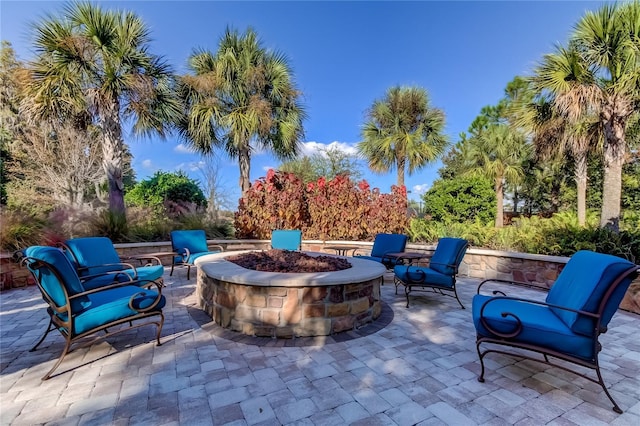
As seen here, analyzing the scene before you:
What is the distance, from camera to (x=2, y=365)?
7.42ft

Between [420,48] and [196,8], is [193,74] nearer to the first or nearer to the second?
[196,8]

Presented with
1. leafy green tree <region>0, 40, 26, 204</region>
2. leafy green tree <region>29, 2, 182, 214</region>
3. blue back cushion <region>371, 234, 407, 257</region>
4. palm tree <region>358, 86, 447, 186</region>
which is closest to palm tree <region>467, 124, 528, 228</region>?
palm tree <region>358, 86, 447, 186</region>

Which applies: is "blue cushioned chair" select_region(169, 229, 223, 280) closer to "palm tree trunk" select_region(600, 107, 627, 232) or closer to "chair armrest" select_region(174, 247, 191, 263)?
"chair armrest" select_region(174, 247, 191, 263)

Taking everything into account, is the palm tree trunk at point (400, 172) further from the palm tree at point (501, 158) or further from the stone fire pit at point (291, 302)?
the stone fire pit at point (291, 302)

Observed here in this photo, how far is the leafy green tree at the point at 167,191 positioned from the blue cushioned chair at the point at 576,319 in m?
11.1

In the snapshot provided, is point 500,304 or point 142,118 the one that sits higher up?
point 142,118

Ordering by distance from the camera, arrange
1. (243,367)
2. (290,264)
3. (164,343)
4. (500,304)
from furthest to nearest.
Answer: (290,264), (164,343), (500,304), (243,367)

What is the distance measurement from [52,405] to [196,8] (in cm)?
746

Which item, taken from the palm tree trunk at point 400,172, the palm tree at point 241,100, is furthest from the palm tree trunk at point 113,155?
the palm tree trunk at point 400,172

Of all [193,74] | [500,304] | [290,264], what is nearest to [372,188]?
[290,264]

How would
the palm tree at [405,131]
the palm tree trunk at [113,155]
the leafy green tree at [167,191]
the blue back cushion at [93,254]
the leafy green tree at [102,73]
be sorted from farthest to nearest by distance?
1. the leafy green tree at [167,191]
2. the palm tree at [405,131]
3. the palm tree trunk at [113,155]
4. the leafy green tree at [102,73]
5. the blue back cushion at [93,254]

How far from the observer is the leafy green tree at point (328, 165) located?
1667cm

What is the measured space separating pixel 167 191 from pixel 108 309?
1000 cm

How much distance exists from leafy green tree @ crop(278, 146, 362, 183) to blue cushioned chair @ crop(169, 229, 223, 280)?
37.3 ft
